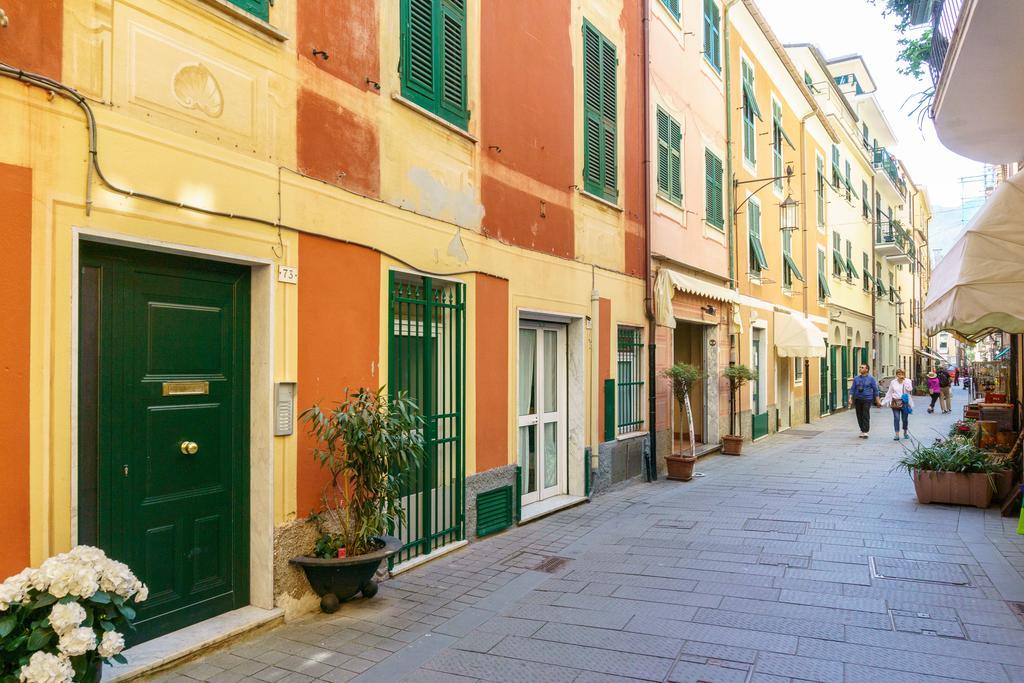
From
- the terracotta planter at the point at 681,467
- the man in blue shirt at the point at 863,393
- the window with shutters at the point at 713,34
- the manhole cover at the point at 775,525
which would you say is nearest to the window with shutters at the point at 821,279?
the man in blue shirt at the point at 863,393

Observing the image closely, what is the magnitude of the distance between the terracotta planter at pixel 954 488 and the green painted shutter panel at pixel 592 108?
5.67 meters

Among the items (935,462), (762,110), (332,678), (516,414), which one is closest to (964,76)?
(935,462)

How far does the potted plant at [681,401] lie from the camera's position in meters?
11.7

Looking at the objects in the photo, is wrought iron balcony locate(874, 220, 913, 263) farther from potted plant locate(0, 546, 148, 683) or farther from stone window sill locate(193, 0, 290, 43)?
potted plant locate(0, 546, 148, 683)

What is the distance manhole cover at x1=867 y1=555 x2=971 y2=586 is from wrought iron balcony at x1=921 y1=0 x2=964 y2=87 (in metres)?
4.70

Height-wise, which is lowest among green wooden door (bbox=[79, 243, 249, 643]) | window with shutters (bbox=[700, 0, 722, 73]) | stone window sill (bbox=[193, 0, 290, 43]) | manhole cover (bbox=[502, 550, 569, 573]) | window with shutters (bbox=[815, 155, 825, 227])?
manhole cover (bbox=[502, 550, 569, 573])

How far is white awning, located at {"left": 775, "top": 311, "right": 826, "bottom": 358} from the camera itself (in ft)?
62.8

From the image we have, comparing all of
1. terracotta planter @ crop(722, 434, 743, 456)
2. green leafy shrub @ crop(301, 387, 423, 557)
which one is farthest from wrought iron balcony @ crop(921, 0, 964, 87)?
terracotta planter @ crop(722, 434, 743, 456)

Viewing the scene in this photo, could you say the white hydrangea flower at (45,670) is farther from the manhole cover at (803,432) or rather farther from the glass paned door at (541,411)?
the manhole cover at (803,432)

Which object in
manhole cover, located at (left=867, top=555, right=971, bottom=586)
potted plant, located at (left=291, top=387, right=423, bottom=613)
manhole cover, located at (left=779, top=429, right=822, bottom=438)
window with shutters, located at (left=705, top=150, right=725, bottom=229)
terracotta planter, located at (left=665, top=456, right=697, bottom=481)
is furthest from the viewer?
manhole cover, located at (left=779, top=429, right=822, bottom=438)

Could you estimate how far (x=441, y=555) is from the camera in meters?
6.86

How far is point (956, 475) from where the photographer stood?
922cm

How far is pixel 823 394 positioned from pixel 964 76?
2012 centimetres

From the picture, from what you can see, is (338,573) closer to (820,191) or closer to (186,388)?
(186,388)
